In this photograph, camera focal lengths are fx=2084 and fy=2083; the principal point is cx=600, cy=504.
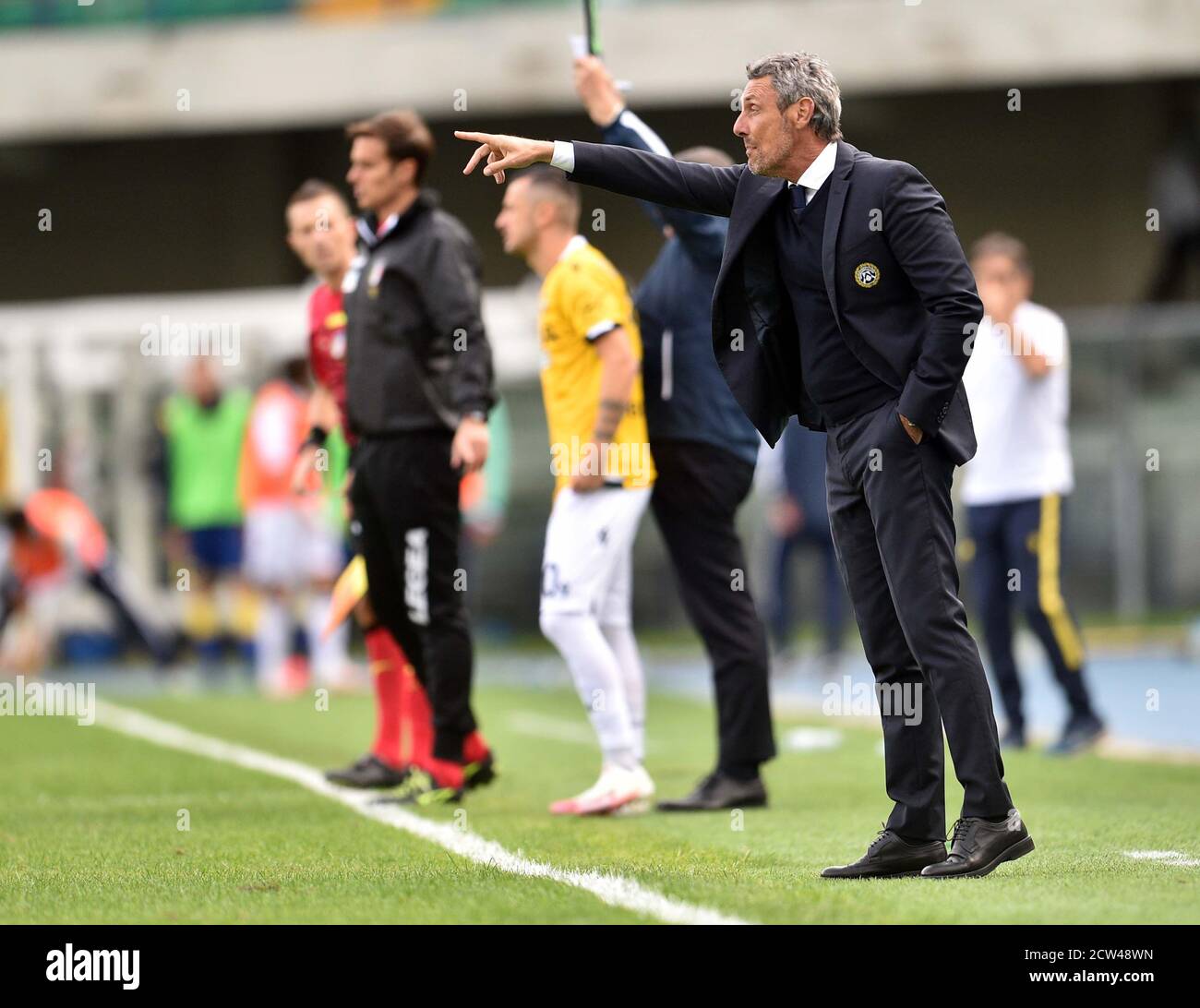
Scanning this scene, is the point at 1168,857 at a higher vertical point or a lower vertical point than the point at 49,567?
higher

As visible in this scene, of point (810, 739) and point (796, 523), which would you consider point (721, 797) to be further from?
point (796, 523)

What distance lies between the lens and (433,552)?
7.57 m

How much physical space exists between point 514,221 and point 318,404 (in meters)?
1.61

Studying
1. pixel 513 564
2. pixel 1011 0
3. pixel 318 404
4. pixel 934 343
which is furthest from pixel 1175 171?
pixel 934 343

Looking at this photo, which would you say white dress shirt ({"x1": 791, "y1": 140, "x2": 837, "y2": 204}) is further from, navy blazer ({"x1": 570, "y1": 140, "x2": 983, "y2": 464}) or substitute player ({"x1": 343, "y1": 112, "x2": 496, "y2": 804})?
substitute player ({"x1": 343, "y1": 112, "x2": 496, "y2": 804})

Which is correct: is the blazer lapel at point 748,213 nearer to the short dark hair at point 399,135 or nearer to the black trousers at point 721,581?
the black trousers at point 721,581

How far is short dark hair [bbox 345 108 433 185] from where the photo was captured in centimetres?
781

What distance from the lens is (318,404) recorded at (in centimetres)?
887

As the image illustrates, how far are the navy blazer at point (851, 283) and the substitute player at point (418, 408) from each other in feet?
6.17

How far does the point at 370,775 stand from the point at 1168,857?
11.6ft

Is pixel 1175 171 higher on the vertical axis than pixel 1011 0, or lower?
lower

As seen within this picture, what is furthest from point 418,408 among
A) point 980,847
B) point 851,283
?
point 980,847

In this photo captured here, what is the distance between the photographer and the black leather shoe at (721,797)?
24.1ft
